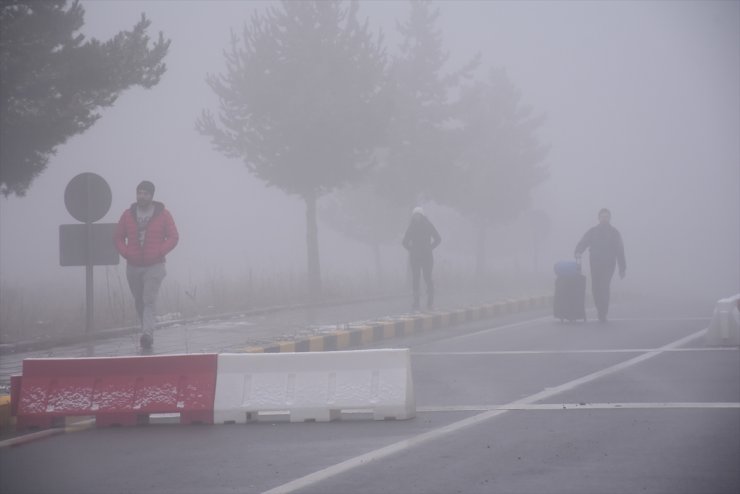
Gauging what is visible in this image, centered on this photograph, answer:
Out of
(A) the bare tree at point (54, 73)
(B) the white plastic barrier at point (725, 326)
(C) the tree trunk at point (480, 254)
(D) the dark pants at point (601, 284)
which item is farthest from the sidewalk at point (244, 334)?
(C) the tree trunk at point (480, 254)

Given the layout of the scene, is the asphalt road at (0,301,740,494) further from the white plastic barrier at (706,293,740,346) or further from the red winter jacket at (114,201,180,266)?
the red winter jacket at (114,201,180,266)

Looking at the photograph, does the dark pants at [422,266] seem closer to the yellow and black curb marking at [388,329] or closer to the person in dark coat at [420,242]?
the person in dark coat at [420,242]

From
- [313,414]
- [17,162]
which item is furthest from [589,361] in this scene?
[17,162]

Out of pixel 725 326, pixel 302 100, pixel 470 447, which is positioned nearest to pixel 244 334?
pixel 725 326

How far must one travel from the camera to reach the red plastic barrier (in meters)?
8.69

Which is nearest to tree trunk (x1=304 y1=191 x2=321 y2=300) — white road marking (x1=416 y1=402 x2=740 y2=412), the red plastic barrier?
the red plastic barrier

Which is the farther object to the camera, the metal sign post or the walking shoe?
the metal sign post

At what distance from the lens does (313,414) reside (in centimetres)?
859

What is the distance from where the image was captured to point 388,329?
17.0 metres

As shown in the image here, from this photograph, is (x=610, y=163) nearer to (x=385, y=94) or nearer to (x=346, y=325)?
(x=385, y=94)

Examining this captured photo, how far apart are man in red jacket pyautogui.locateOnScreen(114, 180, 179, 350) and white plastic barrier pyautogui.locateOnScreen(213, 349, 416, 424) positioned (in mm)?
3523

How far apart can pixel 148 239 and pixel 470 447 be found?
6.21 m

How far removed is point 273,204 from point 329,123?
94787 millimetres

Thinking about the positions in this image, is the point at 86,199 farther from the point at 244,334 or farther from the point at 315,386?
the point at 315,386
